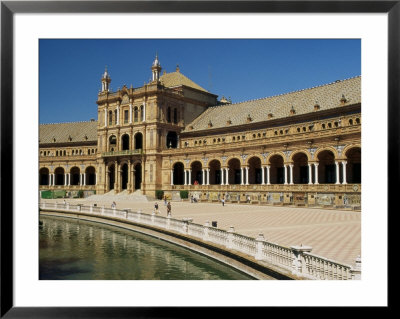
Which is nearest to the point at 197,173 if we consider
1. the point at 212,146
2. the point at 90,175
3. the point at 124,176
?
the point at 212,146

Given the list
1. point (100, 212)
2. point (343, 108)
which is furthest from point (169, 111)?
point (100, 212)

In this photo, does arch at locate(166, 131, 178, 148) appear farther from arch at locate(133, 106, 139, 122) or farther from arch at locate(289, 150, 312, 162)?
arch at locate(289, 150, 312, 162)

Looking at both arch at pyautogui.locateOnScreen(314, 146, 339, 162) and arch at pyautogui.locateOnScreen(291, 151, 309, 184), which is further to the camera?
arch at pyautogui.locateOnScreen(291, 151, 309, 184)

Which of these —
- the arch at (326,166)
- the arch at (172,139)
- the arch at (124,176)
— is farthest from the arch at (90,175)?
the arch at (326,166)

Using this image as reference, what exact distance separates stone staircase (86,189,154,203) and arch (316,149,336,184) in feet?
71.4

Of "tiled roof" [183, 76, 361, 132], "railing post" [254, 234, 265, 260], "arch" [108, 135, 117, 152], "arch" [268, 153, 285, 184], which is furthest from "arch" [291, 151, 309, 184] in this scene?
"railing post" [254, 234, 265, 260]

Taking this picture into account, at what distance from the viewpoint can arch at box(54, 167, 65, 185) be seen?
203 feet

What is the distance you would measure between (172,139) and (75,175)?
18043mm

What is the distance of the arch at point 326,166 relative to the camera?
37156 millimetres

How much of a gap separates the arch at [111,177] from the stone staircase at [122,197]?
2.53m

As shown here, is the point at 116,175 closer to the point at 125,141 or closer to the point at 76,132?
the point at 125,141
